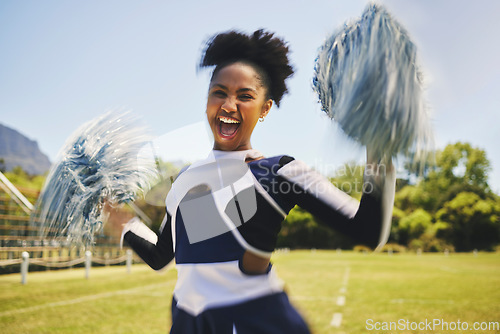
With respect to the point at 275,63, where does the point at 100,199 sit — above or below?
below

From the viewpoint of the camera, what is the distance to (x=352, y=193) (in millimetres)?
1151

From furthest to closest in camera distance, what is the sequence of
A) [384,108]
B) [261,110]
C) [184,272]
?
[261,110], [184,272], [384,108]

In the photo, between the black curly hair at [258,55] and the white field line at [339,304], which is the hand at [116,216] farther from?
the white field line at [339,304]

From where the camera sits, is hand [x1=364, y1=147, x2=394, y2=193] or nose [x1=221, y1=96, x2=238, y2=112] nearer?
hand [x1=364, y1=147, x2=394, y2=193]

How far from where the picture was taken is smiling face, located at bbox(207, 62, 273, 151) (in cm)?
134

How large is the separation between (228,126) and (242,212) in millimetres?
327

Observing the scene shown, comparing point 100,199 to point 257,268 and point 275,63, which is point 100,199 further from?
point 275,63

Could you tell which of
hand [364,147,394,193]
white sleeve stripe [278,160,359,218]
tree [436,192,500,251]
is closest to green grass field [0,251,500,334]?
Answer: white sleeve stripe [278,160,359,218]

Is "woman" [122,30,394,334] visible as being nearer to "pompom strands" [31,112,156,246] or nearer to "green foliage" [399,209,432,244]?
"pompom strands" [31,112,156,246]

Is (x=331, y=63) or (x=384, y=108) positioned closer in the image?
(x=384, y=108)

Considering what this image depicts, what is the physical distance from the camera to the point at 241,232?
3.97 feet

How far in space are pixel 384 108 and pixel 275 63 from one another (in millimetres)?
601

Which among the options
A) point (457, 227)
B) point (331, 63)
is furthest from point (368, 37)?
point (457, 227)

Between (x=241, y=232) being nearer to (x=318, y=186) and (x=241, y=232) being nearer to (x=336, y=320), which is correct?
(x=318, y=186)
